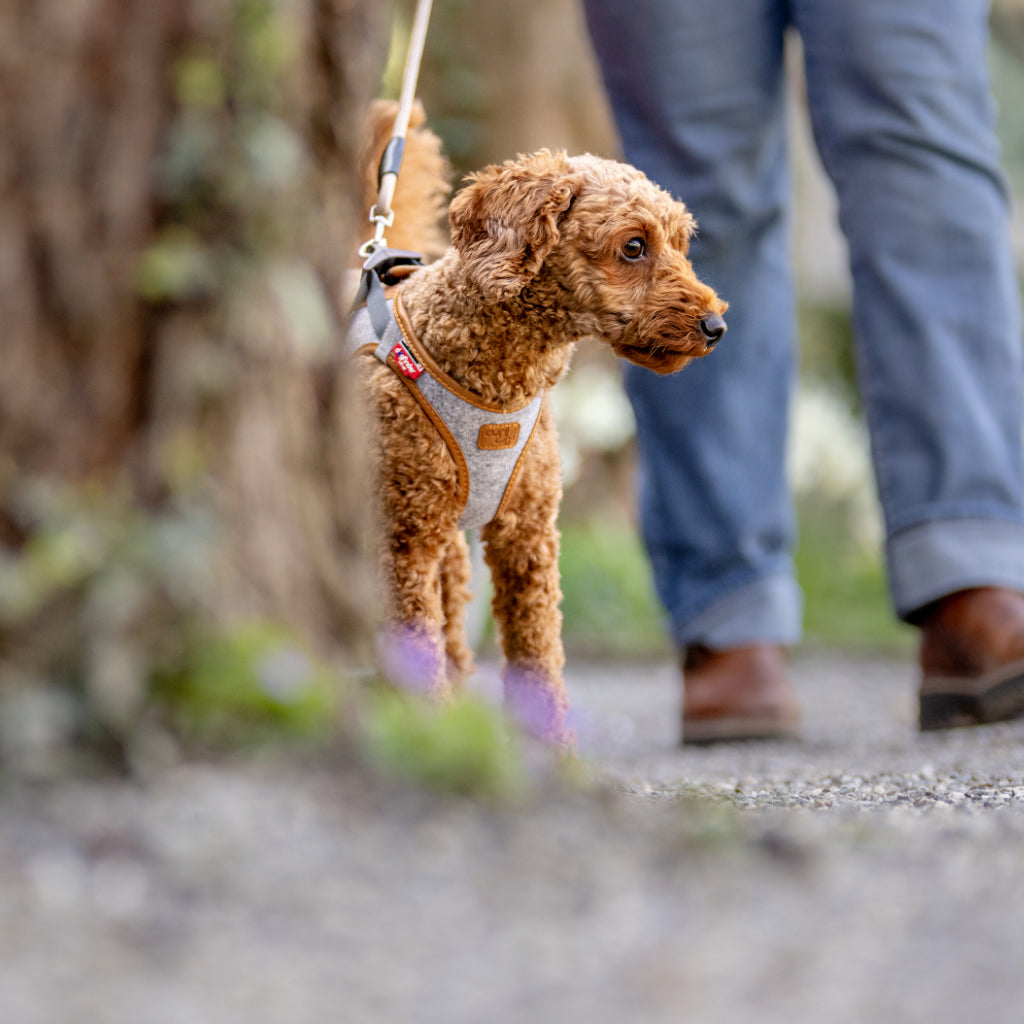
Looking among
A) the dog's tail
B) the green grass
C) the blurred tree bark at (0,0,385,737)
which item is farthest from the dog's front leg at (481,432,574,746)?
the green grass

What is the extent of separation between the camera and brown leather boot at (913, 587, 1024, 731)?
275 cm

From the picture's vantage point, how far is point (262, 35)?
125cm

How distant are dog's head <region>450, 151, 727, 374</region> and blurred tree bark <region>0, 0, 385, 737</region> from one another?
846 mm

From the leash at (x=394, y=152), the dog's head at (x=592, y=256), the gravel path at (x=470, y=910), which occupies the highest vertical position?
the leash at (x=394, y=152)

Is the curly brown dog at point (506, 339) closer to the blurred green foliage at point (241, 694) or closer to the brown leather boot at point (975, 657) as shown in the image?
the blurred green foliage at point (241, 694)

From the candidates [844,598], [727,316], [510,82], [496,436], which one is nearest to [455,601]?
[496,436]

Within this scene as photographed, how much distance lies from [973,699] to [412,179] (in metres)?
1.73

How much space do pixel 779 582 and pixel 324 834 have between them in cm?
216

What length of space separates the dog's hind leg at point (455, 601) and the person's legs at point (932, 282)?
1056 mm

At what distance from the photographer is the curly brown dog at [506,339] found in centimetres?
214

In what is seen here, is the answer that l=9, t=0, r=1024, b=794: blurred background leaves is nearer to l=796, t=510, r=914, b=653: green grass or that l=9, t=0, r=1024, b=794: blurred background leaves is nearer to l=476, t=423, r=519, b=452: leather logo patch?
l=476, t=423, r=519, b=452: leather logo patch

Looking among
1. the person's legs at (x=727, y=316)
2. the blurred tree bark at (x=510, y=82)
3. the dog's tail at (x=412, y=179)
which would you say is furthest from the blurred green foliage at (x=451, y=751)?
the blurred tree bark at (x=510, y=82)

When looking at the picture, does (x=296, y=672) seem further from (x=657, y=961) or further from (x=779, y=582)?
(x=779, y=582)

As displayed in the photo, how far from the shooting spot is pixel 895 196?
282 cm
